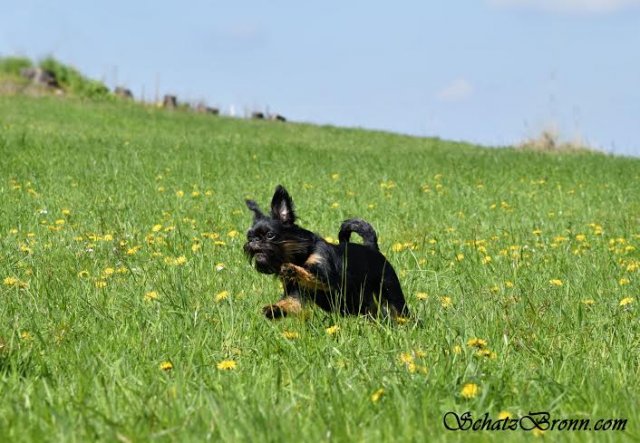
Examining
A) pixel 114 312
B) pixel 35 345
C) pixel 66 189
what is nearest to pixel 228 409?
pixel 35 345

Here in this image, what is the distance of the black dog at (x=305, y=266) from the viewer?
18.3 ft

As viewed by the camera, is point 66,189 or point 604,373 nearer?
point 604,373

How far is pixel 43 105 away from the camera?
1163 inches

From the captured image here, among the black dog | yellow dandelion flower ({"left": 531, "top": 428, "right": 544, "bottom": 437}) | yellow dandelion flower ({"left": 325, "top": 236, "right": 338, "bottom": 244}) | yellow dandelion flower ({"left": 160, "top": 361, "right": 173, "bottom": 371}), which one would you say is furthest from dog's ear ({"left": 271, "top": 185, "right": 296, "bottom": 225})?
yellow dandelion flower ({"left": 325, "top": 236, "right": 338, "bottom": 244})

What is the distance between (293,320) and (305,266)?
0.39m

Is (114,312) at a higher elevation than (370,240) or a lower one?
lower

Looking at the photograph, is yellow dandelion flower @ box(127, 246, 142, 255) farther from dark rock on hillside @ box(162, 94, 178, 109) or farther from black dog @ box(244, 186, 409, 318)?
dark rock on hillside @ box(162, 94, 178, 109)

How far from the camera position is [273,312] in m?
5.51

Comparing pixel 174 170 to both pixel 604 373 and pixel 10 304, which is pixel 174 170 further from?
pixel 604 373

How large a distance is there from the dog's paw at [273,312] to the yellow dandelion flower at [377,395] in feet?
5.47

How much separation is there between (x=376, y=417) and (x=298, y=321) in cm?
175

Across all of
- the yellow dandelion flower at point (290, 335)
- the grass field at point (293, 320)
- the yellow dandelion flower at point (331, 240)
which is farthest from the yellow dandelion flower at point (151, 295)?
the yellow dandelion flower at point (331, 240)

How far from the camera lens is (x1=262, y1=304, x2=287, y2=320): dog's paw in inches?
216

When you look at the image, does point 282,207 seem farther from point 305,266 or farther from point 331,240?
point 331,240
